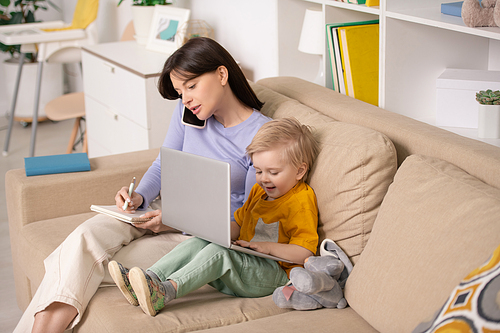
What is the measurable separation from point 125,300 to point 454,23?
1123 millimetres

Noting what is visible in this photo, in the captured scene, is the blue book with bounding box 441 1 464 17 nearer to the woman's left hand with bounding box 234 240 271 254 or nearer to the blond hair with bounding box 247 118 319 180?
the blond hair with bounding box 247 118 319 180

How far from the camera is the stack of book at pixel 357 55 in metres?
1.85

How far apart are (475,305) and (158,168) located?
Result: 1140 millimetres

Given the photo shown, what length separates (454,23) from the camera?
4.70ft

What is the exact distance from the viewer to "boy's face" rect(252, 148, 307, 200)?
1387 millimetres

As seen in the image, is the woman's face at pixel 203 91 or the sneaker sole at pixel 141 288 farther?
the woman's face at pixel 203 91

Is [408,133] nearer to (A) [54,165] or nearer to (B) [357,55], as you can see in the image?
(B) [357,55]

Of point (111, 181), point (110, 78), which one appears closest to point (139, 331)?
point (111, 181)

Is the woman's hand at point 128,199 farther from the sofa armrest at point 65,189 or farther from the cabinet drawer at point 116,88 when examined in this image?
the cabinet drawer at point 116,88

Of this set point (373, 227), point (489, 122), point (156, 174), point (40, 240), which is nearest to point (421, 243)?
point (373, 227)

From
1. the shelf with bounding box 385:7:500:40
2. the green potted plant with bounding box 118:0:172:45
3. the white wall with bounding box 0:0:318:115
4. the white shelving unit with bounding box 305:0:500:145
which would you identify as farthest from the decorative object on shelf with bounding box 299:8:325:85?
the green potted plant with bounding box 118:0:172:45

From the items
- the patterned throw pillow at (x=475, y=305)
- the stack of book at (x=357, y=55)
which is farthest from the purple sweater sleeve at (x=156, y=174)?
the patterned throw pillow at (x=475, y=305)

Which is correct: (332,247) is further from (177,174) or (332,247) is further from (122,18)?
(122,18)

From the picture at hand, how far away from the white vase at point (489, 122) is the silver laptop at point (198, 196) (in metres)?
0.66
